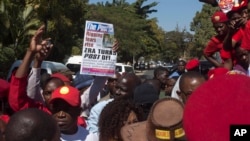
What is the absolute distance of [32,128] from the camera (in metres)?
2.22

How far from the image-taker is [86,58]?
566 centimetres

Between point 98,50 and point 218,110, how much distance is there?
466 centimetres

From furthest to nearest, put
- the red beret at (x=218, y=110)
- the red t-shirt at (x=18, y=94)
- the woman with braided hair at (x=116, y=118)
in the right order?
the red t-shirt at (x=18, y=94) < the woman with braided hair at (x=116, y=118) < the red beret at (x=218, y=110)

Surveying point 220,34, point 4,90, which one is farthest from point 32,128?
point 220,34

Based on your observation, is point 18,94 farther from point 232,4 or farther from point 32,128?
point 232,4

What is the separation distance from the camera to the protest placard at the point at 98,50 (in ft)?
18.0

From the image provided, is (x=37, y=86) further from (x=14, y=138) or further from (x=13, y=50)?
(x=13, y=50)

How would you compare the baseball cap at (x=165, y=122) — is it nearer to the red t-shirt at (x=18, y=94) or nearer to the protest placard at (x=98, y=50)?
the red t-shirt at (x=18, y=94)

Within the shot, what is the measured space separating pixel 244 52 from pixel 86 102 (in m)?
1.56

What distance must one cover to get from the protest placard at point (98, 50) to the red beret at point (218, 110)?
432 cm

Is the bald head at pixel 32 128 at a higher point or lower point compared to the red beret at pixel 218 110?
lower

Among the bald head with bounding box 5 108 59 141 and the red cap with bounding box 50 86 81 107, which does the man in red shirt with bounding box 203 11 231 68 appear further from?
the bald head with bounding box 5 108 59 141

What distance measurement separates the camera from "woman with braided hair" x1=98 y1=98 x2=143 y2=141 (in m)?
2.66

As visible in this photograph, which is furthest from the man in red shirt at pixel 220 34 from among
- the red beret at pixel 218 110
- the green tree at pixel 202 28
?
the green tree at pixel 202 28
